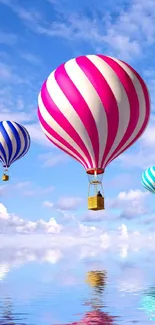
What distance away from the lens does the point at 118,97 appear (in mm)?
24781

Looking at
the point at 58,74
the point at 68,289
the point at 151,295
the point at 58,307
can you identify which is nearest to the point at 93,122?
the point at 58,74

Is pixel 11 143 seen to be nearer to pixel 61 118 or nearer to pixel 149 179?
pixel 149 179

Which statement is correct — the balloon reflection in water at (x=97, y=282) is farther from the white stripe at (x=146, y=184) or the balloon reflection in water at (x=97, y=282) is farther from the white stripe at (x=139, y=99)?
the white stripe at (x=139, y=99)

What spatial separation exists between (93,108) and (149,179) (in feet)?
126

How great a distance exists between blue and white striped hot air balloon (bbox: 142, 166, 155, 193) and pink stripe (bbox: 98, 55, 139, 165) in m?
36.7

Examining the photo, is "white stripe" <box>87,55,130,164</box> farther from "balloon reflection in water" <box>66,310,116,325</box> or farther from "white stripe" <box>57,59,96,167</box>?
"balloon reflection in water" <box>66,310,116,325</box>

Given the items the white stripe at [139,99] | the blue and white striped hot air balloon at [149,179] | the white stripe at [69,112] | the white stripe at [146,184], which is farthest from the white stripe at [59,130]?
the white stripe at [146,184]

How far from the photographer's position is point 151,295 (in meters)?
38.4

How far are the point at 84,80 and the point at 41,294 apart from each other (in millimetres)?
20435

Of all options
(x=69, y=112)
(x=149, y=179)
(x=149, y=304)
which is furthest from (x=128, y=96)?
(x=149, y=179)

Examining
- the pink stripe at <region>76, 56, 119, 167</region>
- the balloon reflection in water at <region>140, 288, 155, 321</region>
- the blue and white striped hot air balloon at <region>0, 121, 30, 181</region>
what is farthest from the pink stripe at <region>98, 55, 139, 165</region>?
the blue and white striped hot air balloon at <region>0, 121, 30, 181</region>

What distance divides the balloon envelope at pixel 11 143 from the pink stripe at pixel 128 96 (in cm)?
2444

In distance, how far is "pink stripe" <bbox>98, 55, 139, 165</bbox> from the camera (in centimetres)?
2506

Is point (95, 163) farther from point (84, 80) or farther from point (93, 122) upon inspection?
point (84, 80)
